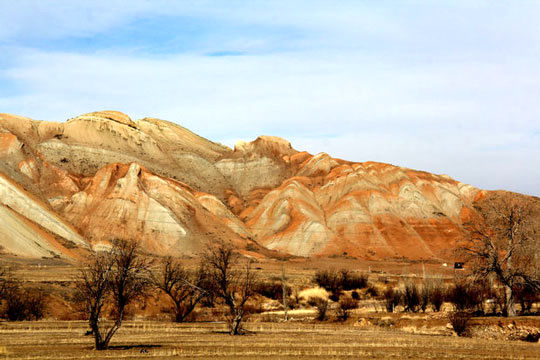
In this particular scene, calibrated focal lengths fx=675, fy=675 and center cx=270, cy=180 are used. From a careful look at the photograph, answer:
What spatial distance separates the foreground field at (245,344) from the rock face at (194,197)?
57345 millimetres

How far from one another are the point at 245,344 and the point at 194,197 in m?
96.5

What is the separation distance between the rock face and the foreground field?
57345 millimetres

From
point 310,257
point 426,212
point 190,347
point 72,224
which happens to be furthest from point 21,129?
point 190,347

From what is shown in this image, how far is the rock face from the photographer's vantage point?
108 metres

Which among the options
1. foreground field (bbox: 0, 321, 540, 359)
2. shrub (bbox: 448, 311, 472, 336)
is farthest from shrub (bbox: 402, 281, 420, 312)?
shrub (bbox: 448, 311, 472, 336)

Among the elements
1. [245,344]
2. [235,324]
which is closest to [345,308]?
[235,324]

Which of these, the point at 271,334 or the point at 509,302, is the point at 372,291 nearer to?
the point at 509,302

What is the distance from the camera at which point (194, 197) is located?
126 meters

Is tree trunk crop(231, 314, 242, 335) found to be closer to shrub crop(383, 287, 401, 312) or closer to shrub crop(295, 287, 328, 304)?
shrub crop(383, 287, 401, 312)

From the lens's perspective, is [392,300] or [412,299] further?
[392,300]

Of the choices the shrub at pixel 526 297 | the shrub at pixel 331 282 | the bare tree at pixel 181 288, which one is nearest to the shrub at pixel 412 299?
the shrub at pixel 526 297

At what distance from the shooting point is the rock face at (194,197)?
10850 cm

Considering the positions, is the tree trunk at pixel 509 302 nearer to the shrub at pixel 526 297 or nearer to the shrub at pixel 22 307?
the shrub at pixel 526 297

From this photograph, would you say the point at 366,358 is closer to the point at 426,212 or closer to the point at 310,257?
the point at 310,257
